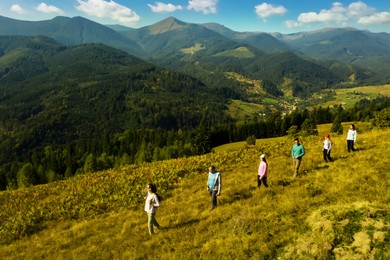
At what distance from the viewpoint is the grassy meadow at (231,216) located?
12.7 meters

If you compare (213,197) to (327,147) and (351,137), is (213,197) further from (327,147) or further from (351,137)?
(351,137)

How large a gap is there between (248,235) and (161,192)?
46.6 ft

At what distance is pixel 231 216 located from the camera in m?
17.9

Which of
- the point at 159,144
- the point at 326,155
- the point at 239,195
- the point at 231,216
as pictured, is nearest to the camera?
the point at 231,216

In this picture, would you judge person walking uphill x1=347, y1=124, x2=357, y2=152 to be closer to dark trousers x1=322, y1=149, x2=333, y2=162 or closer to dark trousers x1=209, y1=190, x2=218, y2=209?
dark trousers x1=322, y1=149, x2=333, y2=162

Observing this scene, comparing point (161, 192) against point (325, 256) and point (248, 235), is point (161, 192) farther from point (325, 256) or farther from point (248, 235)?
point (325, 256)

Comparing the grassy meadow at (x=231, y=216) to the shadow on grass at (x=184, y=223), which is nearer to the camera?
the grassy meadow at (x=231, y=216)

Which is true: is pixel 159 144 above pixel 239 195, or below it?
below

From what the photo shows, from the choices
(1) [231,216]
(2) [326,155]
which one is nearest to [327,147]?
(2) [326,155]

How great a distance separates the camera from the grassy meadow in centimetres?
1269

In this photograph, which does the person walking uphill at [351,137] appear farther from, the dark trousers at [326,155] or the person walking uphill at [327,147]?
the person walking uphill at [327,147]

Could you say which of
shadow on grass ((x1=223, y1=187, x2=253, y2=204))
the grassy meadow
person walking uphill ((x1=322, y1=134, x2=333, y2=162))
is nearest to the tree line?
the grassy meadow

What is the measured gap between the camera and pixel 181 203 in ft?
76.5

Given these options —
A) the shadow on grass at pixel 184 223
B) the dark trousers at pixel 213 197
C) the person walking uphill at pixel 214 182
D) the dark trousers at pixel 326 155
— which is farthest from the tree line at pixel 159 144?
the shadow on grass at pixel 184 223
